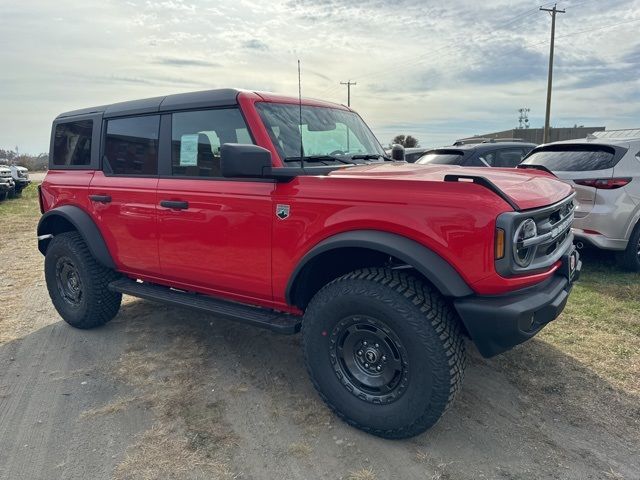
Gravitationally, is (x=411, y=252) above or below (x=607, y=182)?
below

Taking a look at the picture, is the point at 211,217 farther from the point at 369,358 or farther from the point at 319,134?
the point at 369,358

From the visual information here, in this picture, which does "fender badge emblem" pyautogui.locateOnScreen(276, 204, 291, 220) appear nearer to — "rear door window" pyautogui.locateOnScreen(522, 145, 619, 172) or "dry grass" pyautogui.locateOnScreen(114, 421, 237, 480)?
"dry grass" pyautogui.locateOnScreen(114, 421, 237, 480)

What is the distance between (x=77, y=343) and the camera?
4270 mm

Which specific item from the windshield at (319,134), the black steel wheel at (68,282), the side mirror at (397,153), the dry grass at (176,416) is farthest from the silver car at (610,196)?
the black steel wheel at (68,282)

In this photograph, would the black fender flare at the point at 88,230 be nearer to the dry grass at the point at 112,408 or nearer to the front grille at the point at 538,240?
the dry grass at the point at 112,408

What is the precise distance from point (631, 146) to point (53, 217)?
6344 millimetres

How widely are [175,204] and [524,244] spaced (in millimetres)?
2398

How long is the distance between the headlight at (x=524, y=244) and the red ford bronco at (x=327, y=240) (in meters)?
0.01

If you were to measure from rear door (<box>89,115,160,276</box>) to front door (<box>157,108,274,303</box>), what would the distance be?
16cm

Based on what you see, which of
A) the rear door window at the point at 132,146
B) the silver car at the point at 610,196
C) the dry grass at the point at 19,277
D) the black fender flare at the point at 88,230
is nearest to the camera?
the rear door window at the point at 132,146

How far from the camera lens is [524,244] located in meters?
2.47

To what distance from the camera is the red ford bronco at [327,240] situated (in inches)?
97.5

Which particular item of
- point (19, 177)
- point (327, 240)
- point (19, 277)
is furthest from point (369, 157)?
point (19, 177)

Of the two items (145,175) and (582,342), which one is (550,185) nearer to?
(582,342)
